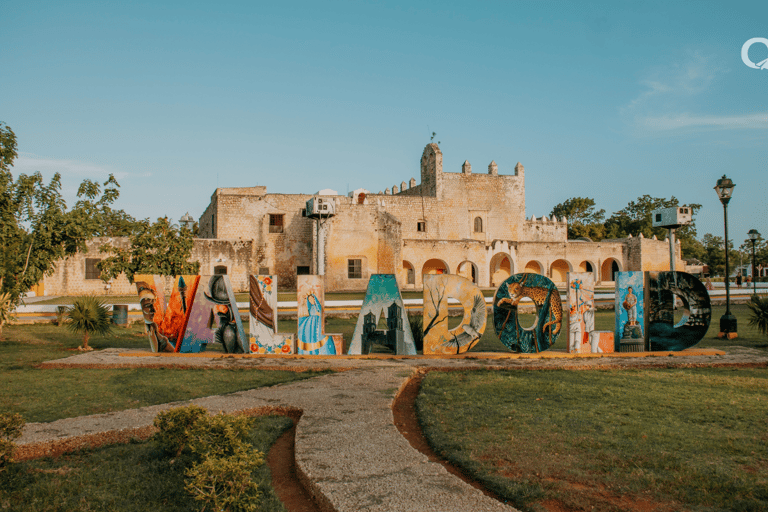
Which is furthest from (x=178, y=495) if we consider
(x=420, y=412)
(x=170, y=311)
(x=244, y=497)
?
(x=170, y=311)

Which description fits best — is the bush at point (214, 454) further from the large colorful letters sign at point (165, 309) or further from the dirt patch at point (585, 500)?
the large colorful letters sign at point (165, 309)

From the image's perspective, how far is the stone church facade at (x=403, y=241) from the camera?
94.5 ft

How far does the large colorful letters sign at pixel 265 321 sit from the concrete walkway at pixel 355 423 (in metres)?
0.46

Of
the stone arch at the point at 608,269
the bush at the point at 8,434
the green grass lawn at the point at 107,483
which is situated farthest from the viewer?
the stone arch at the point at 608,269

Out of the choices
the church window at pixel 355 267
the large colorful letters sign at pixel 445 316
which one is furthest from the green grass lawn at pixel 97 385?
the church window at pixel 355 267

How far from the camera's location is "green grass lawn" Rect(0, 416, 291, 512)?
329 centimetres

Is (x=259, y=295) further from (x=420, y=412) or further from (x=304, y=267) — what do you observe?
(x=304, y=267)

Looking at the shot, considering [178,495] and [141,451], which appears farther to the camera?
[141,451]

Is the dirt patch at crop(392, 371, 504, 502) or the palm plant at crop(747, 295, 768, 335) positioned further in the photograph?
the palm plant at crop(747, 295, 768, 335)

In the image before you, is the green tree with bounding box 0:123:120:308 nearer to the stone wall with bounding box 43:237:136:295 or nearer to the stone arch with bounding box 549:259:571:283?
the stone wall with bounding box 43:237:136:295

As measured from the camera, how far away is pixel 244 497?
323 cm

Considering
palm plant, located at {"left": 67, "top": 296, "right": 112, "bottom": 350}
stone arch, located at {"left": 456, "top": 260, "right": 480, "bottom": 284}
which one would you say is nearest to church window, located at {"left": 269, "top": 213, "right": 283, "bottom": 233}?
stone arch, located at {"left": 456, "top": 260, "right": 480, "bottom": 284}

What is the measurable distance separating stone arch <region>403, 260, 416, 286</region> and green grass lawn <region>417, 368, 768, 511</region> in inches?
939

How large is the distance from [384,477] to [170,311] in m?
7.11
